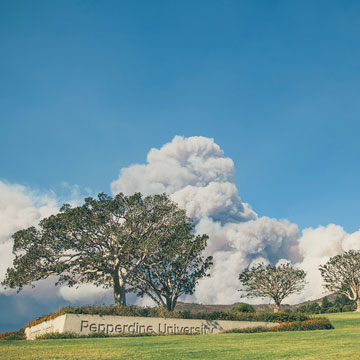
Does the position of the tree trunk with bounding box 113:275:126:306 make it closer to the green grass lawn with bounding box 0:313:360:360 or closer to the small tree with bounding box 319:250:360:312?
the green grass lawn with bounding box 0:313:360:360

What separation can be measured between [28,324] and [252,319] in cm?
2210

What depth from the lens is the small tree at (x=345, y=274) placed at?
67.8 meters

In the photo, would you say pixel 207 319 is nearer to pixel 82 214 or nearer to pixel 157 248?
pixel 157 248

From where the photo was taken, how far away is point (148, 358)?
33.6 ft

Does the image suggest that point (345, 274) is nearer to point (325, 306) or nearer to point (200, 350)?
point (325, 306)

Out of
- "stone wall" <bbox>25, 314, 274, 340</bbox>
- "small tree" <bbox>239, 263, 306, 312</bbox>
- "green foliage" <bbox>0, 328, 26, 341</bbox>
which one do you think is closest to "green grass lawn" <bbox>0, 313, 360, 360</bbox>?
"stone wall" <bbox>25, 314, 274, 340</bbox>

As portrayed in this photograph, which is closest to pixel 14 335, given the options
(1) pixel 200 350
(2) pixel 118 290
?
(2) pixel 118 290

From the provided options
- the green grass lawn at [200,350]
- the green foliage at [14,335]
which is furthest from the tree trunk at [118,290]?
the green grass lawn at [200,350]

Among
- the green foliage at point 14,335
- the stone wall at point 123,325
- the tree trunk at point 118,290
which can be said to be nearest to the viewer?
the stone wall at point 123,325

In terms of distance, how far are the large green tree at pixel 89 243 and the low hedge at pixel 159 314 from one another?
5536 millimetres

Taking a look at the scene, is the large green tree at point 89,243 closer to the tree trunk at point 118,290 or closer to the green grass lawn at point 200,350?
the tree trunk at point 118,290

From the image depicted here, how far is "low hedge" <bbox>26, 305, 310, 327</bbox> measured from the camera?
86.6ft

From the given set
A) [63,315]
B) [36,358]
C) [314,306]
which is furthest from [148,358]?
[314,306]

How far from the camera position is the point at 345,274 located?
2731 inches
